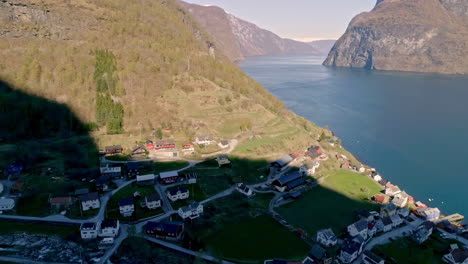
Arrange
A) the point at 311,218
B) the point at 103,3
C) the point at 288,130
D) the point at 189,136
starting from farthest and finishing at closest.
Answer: the point at 103,3 → the point at 288,130 → the point at 189,136 → the point at 311,218

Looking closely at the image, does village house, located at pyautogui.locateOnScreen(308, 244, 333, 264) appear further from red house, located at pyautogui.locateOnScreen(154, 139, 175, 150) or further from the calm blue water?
red house, located at pyautogui.locateOnScreen(154, 139, 175, 150)

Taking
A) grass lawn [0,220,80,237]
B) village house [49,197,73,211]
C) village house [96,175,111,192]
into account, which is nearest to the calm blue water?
village house [96,175,111,192]

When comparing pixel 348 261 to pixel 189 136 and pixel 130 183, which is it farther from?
pixel 189 136

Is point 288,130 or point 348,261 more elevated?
point 288,130

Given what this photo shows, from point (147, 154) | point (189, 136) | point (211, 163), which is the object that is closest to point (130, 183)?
point (147, 154)

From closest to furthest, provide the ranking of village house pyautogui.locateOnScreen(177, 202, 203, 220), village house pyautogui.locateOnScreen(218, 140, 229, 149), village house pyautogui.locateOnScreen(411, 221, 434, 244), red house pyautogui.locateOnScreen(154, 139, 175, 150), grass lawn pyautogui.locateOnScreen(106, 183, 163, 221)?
village house pyautogui.locateOnScreen(411, 221, 434, 244), grass lawn pyautogui.locateOnScreen(106, 183, 163, 221), village house pyautogui.locateOnScreen(177, 202, 203, 220), red house pyautogui.locateOnScreen(154, 139, 175, 150), village house pyautogui.locateOnScreen(218, 140, 229, 149)

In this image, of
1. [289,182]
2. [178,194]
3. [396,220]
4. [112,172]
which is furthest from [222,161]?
[396,220]

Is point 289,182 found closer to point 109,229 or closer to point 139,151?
point 139,151
